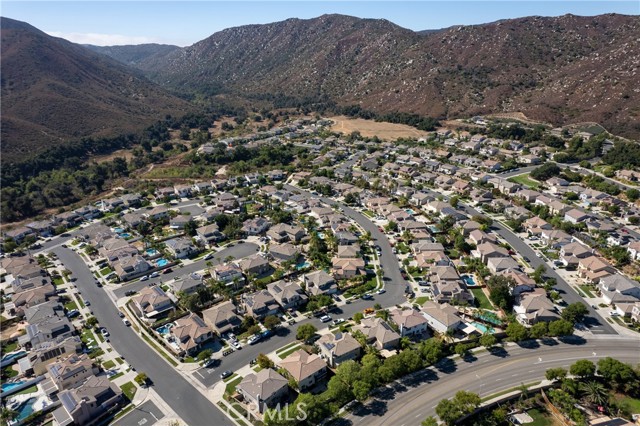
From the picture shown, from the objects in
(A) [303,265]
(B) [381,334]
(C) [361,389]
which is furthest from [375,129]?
(C) [361,389]

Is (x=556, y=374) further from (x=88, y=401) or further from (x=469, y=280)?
(x=88, y=401)

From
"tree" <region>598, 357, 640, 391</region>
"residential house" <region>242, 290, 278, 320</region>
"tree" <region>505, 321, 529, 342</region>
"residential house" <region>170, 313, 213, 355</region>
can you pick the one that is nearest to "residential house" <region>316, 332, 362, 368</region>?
"residential house" <region>242, 290, 278, 320</region>

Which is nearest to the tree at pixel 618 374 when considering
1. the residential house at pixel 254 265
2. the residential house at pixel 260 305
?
the residential house at pixel 260 305

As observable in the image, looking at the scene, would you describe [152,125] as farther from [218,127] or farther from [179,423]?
[179,423]

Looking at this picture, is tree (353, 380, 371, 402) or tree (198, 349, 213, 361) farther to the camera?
tree (198, 349, 213, 361)

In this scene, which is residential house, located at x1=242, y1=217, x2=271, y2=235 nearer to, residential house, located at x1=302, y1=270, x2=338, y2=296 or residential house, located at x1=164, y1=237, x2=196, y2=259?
residential house, located at x1=164, y1=237, x2=196, y2=259

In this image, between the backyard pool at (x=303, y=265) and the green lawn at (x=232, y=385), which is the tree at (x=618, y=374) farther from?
the backyard pool at (x=303, y=265)
